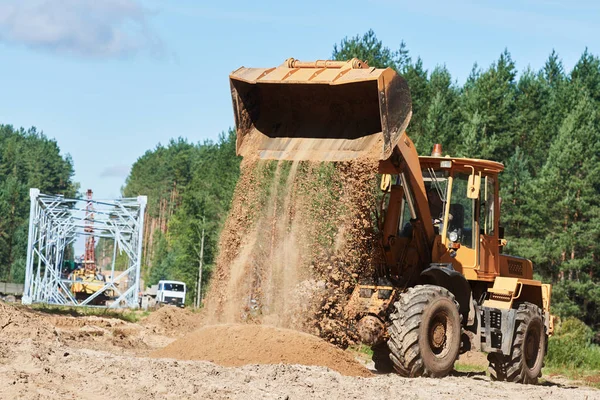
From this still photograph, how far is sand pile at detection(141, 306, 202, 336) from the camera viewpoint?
21469 millimetres

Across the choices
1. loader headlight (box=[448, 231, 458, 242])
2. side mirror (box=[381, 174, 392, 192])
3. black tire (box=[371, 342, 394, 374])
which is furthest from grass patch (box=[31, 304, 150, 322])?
loader headlight (box=[448, 231, 458, 242])

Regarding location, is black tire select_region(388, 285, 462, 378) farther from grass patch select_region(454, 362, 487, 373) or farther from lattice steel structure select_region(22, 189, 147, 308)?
lattice steel structure select_region(22, 189, 147, 308)

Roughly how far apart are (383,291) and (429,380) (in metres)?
1.54

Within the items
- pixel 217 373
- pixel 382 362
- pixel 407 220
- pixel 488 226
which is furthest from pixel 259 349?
pixel 488 226

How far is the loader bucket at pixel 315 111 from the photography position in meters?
11.4

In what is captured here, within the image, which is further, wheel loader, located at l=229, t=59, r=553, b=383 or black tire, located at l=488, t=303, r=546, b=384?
black tire, located at l=488, t=303, r=546, b=384

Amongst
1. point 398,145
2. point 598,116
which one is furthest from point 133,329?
point 598,116

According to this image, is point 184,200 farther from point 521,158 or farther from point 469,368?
point 469,368

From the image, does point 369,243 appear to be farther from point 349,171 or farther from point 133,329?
point 133,329

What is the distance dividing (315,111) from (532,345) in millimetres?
4988

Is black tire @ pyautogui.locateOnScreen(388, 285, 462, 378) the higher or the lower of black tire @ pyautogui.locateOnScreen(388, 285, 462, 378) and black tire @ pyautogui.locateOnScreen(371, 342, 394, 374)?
the higher

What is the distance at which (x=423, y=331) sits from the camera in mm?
11383

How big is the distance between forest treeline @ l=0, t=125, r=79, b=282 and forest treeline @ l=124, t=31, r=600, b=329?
20270 mm

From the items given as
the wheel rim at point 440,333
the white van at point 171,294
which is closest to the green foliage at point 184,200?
the white van at point 171,294
